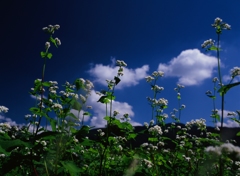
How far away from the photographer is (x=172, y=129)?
38.4 feet

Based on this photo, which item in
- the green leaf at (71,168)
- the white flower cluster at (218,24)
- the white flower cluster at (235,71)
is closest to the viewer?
the green leaf at (71,168)

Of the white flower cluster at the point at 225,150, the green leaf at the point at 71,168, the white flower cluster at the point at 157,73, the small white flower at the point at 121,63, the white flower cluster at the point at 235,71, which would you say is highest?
the white flower cluster at the point at 157,73

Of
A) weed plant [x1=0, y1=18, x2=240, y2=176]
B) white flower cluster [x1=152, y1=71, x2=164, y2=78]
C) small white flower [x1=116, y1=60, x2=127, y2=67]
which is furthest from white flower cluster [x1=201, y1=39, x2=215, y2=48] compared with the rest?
white flower cluster [x1=152, y1=71, x2=164, y2=78]

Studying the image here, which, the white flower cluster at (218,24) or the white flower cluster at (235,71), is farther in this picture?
the white flower cluster at (218,24)

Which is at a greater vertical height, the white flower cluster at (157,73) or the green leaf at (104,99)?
the white flower cluster at (157,73)

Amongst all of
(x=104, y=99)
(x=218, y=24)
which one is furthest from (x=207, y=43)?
(x=104, y=99)

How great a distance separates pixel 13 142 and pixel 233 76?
4.10 meters

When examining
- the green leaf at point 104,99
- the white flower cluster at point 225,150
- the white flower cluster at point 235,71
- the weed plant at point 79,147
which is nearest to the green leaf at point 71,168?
the weed plant at point 79,147

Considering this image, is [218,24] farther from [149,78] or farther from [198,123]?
[149,78]

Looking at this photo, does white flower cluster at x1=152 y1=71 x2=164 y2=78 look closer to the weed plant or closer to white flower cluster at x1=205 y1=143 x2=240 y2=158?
the weed plant

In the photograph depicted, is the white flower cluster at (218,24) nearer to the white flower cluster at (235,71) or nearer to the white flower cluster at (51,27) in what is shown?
the white flower cluster at (235,71)

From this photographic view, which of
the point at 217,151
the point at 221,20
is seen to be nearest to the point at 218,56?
the point at 221,20

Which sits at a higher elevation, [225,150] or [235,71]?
[235,71]

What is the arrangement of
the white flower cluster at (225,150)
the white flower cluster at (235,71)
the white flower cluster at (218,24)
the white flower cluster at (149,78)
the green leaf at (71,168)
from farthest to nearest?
the white flower cluster at (149,78) < the white flower cluster at (218,24) < the white flower cluster at (235,71) < the green leaf at (71,168) < the white flower cluster at (225,150)
